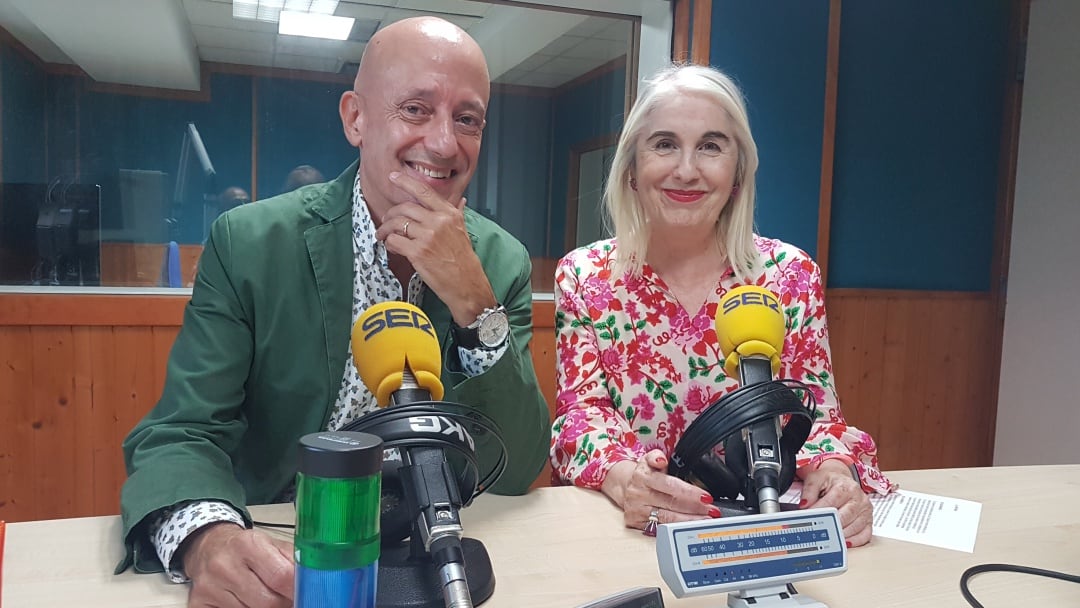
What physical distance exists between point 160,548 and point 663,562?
575 mm

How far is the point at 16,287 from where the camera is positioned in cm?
265

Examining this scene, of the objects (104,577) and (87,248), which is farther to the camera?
(87,248)

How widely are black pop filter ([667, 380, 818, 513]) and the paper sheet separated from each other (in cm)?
24

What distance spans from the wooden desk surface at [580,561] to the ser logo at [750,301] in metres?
0.34

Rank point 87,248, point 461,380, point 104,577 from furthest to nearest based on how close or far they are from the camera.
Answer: point 87,248
point 461,380
point 104,577

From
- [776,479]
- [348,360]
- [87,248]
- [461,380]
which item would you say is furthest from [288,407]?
[87,248]

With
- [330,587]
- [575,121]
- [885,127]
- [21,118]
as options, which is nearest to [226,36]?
[21,118]

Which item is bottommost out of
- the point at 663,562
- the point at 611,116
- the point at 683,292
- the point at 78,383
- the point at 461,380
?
the point at 78,383

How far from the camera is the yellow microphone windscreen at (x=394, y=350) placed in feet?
2.75

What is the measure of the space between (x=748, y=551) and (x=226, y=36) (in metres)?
3.03

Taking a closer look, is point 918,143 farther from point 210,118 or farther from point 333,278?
point 333,278

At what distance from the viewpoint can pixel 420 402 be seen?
802 millimetres

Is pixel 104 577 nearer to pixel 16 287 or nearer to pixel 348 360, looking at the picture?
pixel 348 360

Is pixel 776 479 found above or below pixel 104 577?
above
